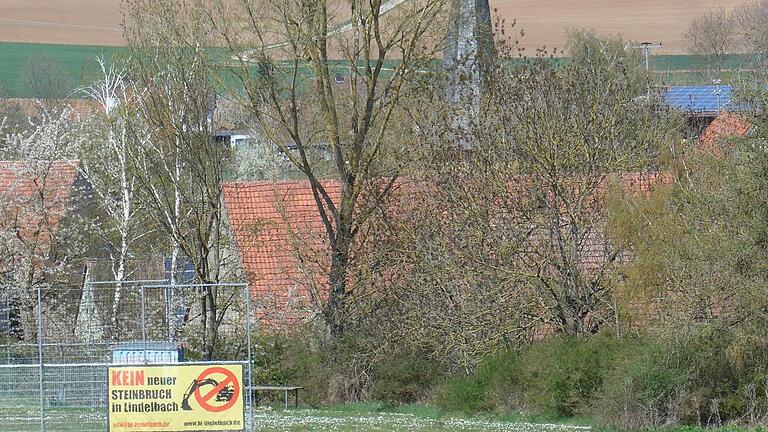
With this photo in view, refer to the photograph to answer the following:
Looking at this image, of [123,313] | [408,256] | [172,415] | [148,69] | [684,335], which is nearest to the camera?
[172,415]

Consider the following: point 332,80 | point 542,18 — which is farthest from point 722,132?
point 542,18

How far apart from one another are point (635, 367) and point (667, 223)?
275cm

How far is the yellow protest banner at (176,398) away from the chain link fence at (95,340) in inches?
12.7

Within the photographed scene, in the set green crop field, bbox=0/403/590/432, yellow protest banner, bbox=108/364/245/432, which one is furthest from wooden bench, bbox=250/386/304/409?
yellow protest banner, bbox=108/364/245/432

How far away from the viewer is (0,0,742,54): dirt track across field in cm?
5847

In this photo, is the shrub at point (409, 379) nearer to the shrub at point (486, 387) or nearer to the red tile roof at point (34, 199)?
the shrub at point (486, 387)

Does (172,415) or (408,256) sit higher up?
(408,256)

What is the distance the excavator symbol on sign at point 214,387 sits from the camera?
57.2 ft

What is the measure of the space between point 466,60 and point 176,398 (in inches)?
507

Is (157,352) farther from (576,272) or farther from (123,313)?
(576,272)

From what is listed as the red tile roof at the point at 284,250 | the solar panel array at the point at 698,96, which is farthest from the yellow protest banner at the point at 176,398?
the solar panel array at the point at 698,96

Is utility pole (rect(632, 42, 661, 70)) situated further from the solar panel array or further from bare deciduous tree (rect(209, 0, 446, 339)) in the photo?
bare deciduous tree (rect(209, 0, 446, 339))

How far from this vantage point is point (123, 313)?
2342cm

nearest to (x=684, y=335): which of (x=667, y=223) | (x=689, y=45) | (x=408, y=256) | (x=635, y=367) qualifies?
(x=635, y=367)
